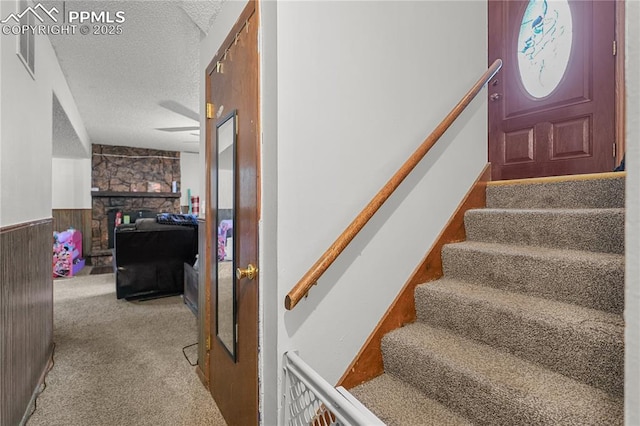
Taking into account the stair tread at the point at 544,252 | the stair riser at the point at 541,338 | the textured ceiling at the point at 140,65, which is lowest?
the stair riser at the point at 541,338

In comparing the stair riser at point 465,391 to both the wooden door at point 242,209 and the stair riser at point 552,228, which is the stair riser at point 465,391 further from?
the stair riser at point 552,228

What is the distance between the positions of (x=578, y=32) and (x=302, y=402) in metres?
2.97

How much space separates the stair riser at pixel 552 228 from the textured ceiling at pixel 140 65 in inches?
83.6

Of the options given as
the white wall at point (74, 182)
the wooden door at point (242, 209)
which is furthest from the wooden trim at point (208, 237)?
the white wall at point (74, 182)

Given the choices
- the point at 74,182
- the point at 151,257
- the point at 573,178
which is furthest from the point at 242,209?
the point at 74,182

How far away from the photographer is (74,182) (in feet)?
23.7

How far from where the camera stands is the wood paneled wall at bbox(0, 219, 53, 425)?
5.12 feet

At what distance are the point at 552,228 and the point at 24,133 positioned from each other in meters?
3.01

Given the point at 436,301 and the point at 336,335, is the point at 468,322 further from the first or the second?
the point at 336,335

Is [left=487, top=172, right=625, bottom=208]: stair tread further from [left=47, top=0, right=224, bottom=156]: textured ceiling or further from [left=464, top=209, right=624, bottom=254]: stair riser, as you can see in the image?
[left=47, top=0, right=224, bottom=156]: textured ceiling

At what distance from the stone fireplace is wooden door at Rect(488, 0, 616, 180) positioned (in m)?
7.58

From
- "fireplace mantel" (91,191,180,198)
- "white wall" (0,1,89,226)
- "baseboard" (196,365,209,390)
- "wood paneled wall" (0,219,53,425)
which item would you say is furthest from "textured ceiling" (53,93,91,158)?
"baseboard" (196,365,209,390)

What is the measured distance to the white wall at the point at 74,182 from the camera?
709 cm

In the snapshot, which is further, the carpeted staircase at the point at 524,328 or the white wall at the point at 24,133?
the white wall at the point at 24,133
